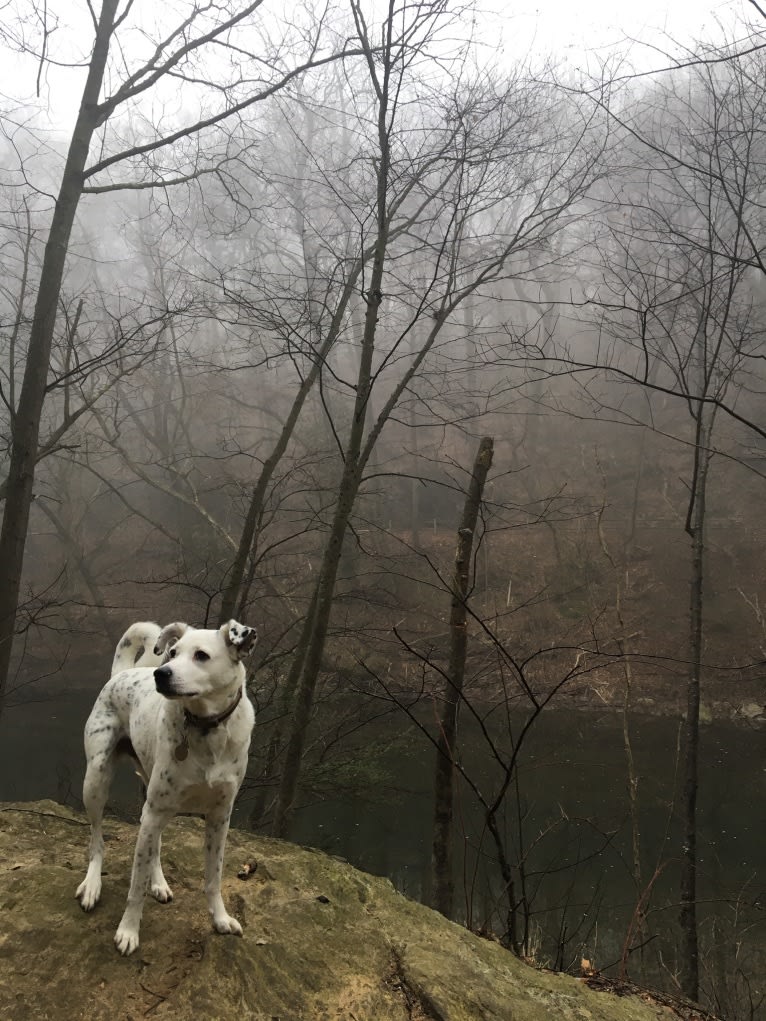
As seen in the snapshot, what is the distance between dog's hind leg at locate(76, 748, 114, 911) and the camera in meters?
3.12

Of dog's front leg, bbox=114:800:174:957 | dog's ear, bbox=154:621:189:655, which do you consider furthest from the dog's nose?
dog's front leg, bbox=114:800:174:957

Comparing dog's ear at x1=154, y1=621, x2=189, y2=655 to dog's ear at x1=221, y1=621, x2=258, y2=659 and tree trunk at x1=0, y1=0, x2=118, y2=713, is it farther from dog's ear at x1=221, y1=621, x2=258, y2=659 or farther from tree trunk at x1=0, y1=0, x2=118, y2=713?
tree trunk at x1=0, y1=0, x2=118, y2=713

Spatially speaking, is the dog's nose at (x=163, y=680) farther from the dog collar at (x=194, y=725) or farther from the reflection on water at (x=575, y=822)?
the reflection on water at (x=575, y=822)

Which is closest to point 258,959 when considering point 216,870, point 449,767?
point 216,870

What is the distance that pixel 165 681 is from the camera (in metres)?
2.70

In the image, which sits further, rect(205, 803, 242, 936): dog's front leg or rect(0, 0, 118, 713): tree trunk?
rect(0, 0, 118, 713): tree trunk

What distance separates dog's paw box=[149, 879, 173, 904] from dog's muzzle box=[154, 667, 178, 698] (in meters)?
1.27

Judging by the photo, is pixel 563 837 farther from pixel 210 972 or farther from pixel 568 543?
pixel 568 543

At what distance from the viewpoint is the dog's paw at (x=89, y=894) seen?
3072 mm

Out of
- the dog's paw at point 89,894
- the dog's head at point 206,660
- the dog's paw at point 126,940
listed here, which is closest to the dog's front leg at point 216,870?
the dog's paw at point 126,940

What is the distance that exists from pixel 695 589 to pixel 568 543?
12.3 m

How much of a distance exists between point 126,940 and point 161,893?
420 mm

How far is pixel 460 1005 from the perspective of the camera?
2898 millimetres

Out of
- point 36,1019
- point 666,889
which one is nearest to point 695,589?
point 666,889
